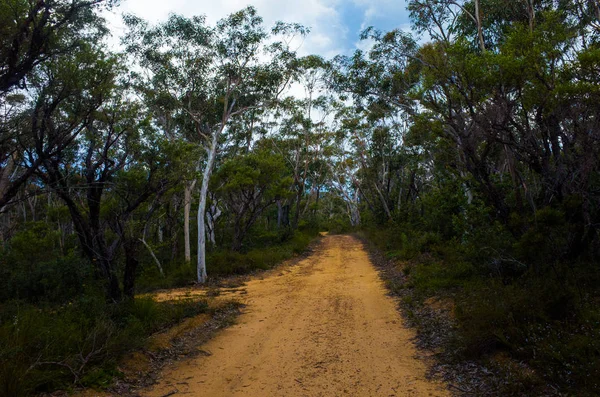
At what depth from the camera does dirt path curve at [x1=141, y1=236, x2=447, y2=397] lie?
4.68 metres

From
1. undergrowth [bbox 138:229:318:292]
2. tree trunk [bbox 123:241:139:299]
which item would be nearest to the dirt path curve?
tree trunk [bbox 123:241:139:299]

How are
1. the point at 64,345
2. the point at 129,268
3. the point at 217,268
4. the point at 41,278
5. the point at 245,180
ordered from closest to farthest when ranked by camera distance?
1. the point at 64,345
2. the point at 129,268
3. the point at 41,278
4. the point at 217,268
5. the point at 245,180

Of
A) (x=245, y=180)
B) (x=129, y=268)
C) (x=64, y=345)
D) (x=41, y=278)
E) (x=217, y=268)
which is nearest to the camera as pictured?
(x=64, y=345)

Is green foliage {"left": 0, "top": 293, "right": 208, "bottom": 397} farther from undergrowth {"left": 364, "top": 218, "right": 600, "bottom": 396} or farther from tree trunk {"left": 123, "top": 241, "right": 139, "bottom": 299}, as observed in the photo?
undergrowth {"left": 364, "top": 218, "right": 600, "bottom": 396}

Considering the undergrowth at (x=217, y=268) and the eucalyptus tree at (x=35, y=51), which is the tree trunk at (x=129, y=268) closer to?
the eucalyptus tree at (x=35, y=51)

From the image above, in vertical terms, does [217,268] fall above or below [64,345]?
below

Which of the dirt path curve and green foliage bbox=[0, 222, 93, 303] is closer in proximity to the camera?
the dirt path curve

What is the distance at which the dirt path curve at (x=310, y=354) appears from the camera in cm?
468

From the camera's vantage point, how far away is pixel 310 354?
5.82 metres

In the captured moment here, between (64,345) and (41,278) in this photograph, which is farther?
(41,278)

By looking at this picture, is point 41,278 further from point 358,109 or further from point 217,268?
point 358,109

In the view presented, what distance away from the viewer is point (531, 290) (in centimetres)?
583

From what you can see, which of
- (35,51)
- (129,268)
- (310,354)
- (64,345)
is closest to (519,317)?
(310,354)

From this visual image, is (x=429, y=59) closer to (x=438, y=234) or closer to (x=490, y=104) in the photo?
(x=490, y=104)
